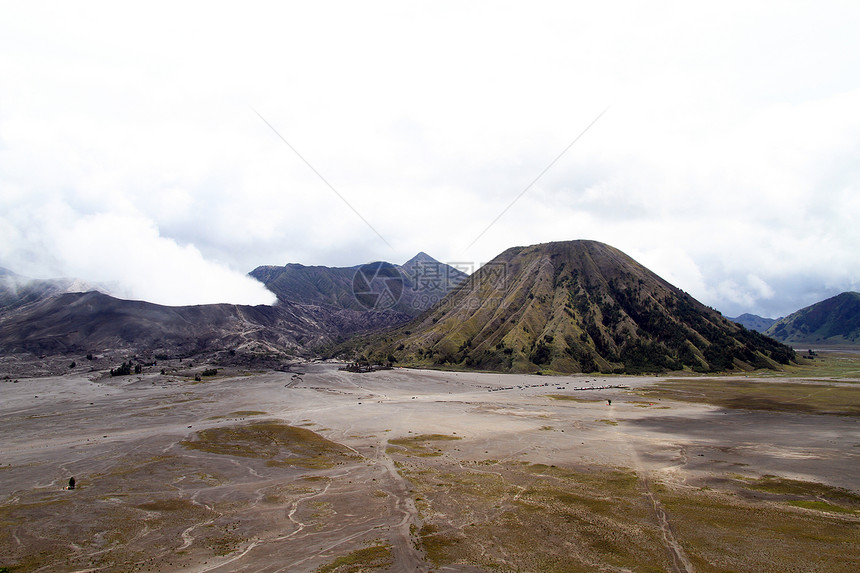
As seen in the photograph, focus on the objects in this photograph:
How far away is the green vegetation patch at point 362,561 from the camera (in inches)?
813

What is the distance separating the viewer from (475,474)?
37094 millimetres

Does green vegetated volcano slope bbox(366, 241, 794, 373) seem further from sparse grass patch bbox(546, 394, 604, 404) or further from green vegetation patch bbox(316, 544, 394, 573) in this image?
green vegetation patch bbox(316, 544, 394, 573)

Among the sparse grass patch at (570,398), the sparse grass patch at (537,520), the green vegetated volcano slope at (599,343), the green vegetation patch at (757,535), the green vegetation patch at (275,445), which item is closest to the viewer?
Result: the green vegetation patch at (757,535)

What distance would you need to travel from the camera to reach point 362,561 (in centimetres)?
2148

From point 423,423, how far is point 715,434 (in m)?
42.6

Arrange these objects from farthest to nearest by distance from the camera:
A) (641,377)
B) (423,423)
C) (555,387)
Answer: (641,377) < (555,387) < (423,423)

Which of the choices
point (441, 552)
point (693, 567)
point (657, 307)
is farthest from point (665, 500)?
point (657, 307)

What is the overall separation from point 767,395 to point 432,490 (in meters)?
98.2

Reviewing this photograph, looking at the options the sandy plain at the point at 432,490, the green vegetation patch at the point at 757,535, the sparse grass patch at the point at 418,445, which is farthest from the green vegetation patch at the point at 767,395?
the sparse grass patch at the point at 418,445

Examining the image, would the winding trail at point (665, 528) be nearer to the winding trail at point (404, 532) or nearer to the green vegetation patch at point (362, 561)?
the winding trail at point (404, 532)

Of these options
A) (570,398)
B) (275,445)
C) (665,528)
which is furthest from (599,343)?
(665,528)

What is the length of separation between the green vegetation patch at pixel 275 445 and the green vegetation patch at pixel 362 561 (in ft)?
65.7

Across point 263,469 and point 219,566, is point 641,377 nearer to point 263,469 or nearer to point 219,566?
point 263,469

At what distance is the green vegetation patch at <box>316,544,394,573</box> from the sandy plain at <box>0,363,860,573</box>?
13 cm
